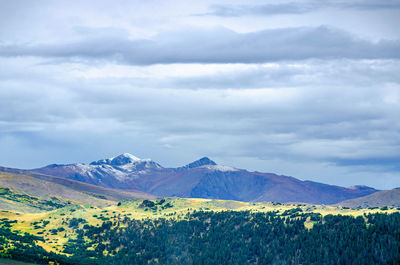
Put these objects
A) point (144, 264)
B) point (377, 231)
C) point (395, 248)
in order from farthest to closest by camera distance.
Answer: point (144, 264) → point (377, 231) → point (395, 248)

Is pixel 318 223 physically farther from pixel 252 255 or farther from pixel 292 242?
pixel 252 255

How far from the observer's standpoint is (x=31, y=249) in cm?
19275

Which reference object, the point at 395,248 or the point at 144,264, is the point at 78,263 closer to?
the point at 144,264

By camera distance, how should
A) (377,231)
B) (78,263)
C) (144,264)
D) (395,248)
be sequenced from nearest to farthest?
1. (395,248)
2. (377,231)
3. (78,263)
4. (144,264)

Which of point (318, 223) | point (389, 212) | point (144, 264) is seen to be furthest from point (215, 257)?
point (389, 212)

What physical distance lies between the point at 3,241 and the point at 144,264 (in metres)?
55.1

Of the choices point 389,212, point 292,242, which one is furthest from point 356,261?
point 389,212

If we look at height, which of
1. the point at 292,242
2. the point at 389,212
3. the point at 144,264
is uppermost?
the point at 389,212

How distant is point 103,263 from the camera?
195375 mm

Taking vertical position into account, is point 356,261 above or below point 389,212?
below

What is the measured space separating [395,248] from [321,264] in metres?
24.2

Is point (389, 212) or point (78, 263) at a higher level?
point (389, 212)

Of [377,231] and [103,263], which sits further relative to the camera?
[103,263]

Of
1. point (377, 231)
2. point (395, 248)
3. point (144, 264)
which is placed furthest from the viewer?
point (144, 264)
